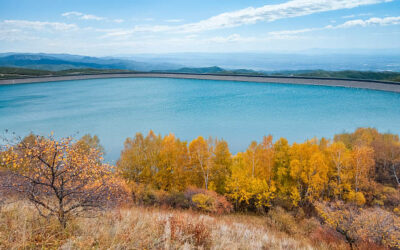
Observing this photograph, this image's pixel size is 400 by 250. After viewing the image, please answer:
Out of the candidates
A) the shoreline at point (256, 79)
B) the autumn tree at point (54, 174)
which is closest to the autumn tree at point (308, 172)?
the autumn tree at point (54, 174)

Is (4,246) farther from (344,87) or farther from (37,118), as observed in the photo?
(344,87)

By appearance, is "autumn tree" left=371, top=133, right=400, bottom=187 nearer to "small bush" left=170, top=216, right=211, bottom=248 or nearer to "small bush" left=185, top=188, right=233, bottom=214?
"small bush" left=185, top=188, right=233, bottom=214

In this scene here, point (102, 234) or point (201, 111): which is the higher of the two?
point (102, 234)

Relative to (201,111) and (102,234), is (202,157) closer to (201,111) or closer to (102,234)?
(102,234)

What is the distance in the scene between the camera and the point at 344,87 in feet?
155

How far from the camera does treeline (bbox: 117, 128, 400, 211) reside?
13.2 m

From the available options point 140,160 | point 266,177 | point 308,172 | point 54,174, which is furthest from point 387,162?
point 54,174

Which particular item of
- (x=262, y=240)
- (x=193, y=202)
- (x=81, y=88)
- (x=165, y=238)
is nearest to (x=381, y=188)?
(x=193, y=202)

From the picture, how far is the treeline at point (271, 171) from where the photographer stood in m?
13.2

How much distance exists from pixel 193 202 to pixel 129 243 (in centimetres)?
899

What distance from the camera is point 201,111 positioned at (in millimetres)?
32938

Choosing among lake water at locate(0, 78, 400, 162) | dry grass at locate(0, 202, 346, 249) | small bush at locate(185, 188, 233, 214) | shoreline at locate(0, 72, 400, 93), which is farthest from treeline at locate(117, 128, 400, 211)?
Answer: shoreline at locate(0, 72, 400, 93)

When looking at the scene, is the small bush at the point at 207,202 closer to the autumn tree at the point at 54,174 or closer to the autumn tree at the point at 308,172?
the autumn tree at the point at 308,172

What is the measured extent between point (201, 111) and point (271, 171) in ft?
63.4
